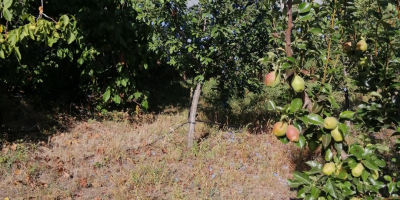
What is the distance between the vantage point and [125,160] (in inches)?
167

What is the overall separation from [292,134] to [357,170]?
0.39 meters

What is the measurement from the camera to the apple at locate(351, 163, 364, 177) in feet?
6.01

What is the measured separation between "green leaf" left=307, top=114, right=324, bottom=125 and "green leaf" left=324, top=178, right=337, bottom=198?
13.2 inches

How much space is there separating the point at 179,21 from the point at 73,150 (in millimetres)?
1966

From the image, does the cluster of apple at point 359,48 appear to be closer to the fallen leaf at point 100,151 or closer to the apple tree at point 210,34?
the apple tree at point 210,34

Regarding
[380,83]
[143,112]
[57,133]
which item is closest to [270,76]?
[380,83]

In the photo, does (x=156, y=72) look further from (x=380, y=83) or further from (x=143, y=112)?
(x=380, y=83)

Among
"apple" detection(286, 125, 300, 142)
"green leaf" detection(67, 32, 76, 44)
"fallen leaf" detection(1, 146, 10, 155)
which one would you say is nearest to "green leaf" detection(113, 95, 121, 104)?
"fallen leaf" detection(1, 146, 10, 155)

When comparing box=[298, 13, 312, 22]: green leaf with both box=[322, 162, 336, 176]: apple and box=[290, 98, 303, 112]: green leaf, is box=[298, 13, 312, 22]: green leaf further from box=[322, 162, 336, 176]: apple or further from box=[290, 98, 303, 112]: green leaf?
box=[322, 162, 336, 176]: apple

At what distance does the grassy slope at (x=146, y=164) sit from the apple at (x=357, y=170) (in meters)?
1.76

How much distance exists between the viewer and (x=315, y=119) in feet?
5.82

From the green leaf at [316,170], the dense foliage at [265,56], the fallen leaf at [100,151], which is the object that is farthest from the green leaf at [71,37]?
the green leaf at [316,170]

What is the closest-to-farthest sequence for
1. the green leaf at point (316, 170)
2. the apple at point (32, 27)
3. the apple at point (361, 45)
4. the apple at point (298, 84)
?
the apple at point (298, 84) < the green leaf at point (316, 170) < the apple at point (361, 45) < the apple at point (32, 27)

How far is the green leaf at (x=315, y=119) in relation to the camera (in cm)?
176
